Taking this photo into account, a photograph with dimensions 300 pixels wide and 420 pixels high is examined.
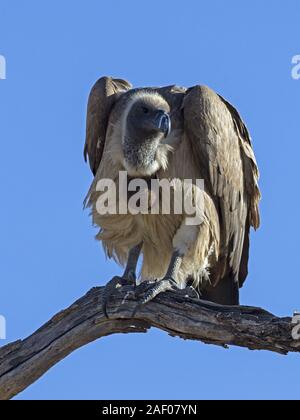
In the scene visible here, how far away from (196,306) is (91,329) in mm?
880

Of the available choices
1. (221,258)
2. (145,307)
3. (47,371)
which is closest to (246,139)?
(221,258)

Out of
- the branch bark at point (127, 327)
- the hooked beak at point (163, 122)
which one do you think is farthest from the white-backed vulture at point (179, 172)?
the branch bark at point (127, 327)

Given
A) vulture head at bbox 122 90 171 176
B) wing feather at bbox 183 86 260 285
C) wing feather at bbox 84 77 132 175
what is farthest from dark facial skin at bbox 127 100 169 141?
wing feather at bbox 84 77 132 175

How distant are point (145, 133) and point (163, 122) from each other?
0.36 m

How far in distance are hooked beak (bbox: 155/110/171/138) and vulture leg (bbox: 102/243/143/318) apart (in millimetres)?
1154

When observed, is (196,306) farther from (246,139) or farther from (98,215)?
(246,139)

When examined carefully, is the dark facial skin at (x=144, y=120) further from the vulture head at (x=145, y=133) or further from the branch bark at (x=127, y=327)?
the branch bark at (x=127, y=327)

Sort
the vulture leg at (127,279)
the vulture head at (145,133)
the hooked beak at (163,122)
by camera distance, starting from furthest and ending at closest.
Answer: the vulture head at (145,133) < the hooked beak at (163,122) < the vulture leg at (127,279)

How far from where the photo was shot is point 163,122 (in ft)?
33.4

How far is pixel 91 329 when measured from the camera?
352 inches

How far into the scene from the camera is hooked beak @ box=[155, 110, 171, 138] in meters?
10.2

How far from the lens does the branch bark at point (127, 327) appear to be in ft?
26.1

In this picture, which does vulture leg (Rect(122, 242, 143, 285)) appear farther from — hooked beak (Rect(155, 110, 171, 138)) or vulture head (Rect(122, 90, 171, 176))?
hooked beak (Rect(155, 110, 171, 138))

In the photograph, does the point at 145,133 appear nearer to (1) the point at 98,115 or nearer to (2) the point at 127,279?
(1) the point at 98,115
